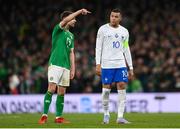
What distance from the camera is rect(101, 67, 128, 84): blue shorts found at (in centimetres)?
1655

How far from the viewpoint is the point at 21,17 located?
3706 cm

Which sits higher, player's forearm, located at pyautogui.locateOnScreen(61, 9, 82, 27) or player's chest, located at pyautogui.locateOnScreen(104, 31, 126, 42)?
player's forearm, located at pyautogui.locateOnScreen(61, 9, 82, 27)

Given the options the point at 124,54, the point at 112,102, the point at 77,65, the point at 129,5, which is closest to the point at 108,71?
the point at 124,54

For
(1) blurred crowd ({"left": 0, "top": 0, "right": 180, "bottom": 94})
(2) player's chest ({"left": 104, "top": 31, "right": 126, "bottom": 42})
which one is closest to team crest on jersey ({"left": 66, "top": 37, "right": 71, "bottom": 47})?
(2) player's chest ({"left": 104, "top": 31, "right": 126, "bottom": 42})

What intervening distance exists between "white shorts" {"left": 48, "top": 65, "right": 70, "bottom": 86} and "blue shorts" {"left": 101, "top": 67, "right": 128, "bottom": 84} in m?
1.08

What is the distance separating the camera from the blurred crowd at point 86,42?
1164 inches

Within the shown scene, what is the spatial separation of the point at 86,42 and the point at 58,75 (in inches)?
677

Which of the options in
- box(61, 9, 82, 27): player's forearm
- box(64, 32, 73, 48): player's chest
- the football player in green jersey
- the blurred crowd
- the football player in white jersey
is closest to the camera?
box(61, 9, 82, 27): player's forearm

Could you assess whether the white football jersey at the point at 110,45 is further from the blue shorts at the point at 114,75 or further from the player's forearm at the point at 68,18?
the player's forearm at the point at 68,18

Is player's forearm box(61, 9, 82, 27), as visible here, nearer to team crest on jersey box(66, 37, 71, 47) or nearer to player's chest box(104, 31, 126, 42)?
team crest on jersey box(66, 37, 71, 47)

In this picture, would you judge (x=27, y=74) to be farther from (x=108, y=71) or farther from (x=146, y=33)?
(x=108, y=71)

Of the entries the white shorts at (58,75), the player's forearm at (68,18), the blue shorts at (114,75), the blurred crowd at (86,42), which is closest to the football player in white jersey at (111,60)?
the blue shorts at (114,75)

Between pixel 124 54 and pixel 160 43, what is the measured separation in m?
15.1

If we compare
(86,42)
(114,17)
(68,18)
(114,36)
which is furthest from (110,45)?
(86,42)
